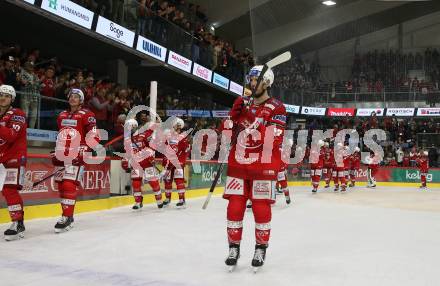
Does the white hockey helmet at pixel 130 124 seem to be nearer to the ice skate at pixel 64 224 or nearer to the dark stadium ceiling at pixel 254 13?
the ice skate at pixel 64 224

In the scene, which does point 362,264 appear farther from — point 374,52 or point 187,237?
point 374,52

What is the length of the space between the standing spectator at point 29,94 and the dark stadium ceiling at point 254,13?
16776 millimetres

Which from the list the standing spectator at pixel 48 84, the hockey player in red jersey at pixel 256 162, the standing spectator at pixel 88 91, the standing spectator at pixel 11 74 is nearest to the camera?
the hockey player in red jersey at pixel 256 162

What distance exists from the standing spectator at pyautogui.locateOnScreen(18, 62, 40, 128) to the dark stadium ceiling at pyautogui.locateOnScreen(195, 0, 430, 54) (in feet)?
55.0

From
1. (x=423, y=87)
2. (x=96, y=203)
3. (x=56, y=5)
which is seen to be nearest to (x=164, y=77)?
(x=56, y=5)

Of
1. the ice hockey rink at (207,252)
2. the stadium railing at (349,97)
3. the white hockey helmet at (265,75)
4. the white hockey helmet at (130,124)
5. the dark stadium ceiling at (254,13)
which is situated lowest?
the ice hockey rink at (207,252)

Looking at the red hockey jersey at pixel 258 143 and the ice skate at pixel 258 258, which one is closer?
the ice skate at pixel 258 258

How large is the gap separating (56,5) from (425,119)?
23.5m

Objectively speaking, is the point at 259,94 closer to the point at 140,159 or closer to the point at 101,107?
the point at 140,159

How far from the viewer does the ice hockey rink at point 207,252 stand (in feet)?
14.2

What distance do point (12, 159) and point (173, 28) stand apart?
11195 mm

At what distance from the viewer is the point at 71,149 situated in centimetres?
680

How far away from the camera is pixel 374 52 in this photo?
32656 mm

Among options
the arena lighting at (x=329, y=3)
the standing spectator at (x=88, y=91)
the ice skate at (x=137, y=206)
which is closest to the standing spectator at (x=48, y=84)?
the standing spectator at (x=88, y=91)
